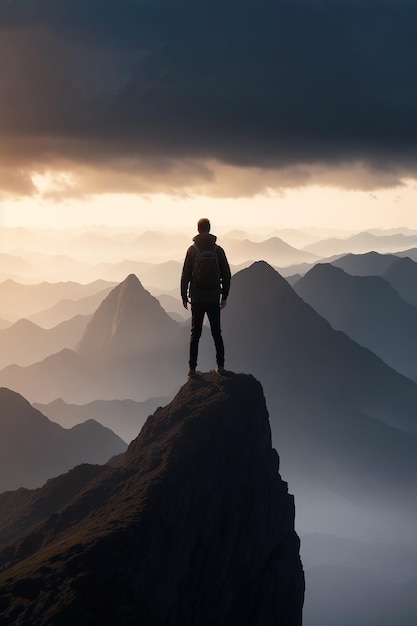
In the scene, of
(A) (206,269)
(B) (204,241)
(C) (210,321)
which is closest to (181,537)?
(C) (210,321)

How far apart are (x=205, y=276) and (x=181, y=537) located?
9427 millimetres

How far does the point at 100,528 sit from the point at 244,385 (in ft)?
31.4

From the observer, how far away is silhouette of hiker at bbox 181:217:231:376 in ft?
85.5

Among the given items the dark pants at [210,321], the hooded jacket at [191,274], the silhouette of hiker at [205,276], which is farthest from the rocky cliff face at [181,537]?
the hooded jacket at [191,274]

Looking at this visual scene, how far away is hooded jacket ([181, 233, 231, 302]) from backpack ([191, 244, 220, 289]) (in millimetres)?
191

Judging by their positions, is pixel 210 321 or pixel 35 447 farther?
pixel 35 447

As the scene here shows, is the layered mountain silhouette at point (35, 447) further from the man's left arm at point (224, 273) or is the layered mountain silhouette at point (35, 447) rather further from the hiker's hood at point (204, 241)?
the hiker's hood at point (204, 241)

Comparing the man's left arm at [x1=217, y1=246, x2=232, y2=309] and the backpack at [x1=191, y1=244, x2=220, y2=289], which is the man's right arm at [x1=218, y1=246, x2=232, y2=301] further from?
the backpack at [x1=191, y1=244, x2=220, y2=289]

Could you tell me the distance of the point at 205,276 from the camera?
26.1 m

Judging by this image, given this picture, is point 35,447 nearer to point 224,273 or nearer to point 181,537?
point 224,273

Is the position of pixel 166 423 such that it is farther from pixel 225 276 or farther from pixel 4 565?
pixel 4 565

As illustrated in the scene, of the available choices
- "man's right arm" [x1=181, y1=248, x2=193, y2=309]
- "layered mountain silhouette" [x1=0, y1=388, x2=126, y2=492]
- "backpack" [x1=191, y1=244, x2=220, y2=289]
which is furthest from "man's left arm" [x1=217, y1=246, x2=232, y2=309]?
"layered mountain silhouette" [x1=0, y1=388, x2=126, y2=492]

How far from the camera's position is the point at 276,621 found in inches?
1056

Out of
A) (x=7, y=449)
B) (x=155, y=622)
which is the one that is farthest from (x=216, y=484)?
(x=7, y=449)
